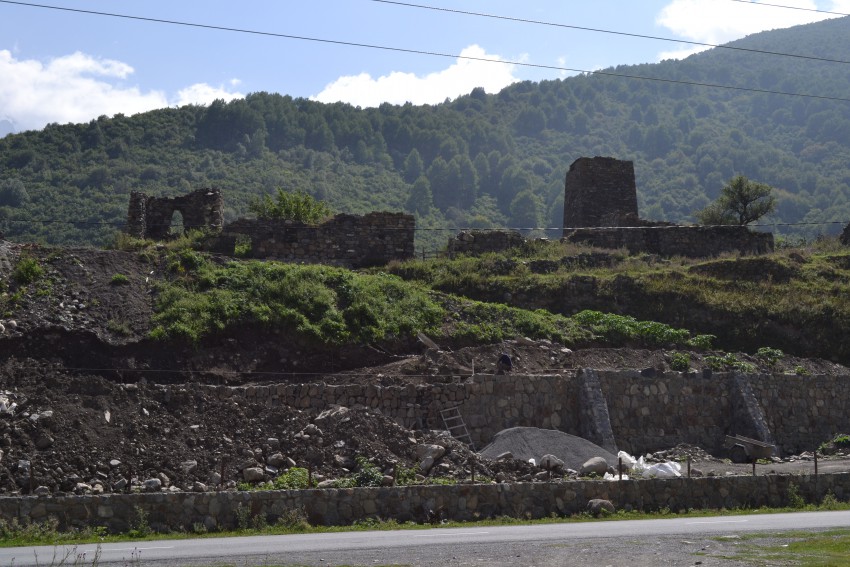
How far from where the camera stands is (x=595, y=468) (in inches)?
819

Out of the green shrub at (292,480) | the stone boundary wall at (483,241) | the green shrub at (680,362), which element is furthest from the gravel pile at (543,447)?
the stone boundary wall at (483,241)

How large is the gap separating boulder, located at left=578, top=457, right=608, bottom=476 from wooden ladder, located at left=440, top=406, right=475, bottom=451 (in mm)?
3117

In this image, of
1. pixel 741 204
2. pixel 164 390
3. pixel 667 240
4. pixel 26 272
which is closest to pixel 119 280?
pixel 26 272

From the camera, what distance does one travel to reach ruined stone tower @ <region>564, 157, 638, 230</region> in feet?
139

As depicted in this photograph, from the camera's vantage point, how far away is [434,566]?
13320 millimetres

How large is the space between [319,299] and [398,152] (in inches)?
3218

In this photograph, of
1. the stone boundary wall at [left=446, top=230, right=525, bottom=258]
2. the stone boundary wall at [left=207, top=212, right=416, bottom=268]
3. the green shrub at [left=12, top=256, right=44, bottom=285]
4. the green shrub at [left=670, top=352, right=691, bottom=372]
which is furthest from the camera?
the stone boundary wall at [left=446, top=230, right=525, bottom=258]

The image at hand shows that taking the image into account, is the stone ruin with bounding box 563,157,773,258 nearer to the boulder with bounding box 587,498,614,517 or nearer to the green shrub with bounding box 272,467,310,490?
the boulder with bounding box 587,498,614,517

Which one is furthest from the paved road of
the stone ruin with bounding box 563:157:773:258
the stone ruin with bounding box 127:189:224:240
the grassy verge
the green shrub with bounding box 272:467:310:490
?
the stone ruin with bounding box 563:157:773:258

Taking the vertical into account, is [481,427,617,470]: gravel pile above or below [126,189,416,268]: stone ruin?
below

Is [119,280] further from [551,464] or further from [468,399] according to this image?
[551,464]

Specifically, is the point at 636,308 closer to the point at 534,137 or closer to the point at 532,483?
the point at 532,483

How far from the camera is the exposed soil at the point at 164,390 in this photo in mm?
19391

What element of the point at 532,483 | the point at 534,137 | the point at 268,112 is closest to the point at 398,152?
the point at 268,112
